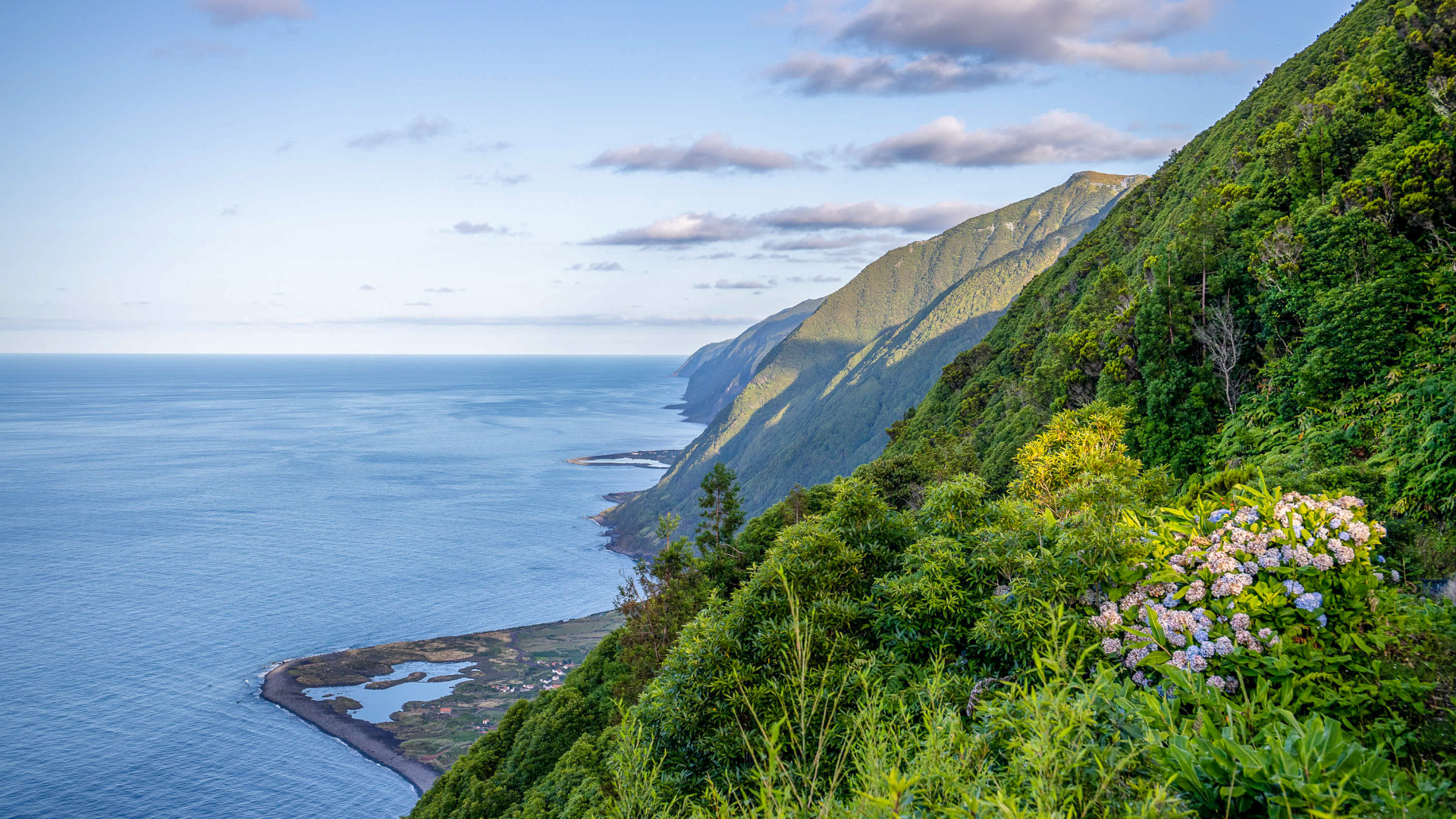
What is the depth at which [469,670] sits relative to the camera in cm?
8394

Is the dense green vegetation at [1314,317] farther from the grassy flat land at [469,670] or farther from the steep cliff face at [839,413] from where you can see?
the steep cliff face at [839,413]

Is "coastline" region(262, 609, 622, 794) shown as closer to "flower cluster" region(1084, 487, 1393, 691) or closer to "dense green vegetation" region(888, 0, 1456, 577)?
"dense green vegetation" region(888, 0, 1456, 577)

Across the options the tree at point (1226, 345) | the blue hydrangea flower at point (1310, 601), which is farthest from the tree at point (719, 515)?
the blue hydrangea flower at point (1310, 601)

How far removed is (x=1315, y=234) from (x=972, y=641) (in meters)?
31.7

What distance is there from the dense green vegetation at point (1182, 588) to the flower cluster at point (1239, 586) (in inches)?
1.3

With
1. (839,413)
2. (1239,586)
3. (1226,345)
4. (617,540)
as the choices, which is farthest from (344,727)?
(839,413)

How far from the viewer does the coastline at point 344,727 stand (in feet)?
213

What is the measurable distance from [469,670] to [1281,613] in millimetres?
89378

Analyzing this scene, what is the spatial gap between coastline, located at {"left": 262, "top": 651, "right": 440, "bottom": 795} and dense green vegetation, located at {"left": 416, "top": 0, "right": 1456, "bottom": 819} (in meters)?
29.0

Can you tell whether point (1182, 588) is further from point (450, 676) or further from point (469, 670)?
point (450, 676)

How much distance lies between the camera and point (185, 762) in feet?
216

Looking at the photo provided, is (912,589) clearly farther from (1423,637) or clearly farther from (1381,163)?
(1381,163)

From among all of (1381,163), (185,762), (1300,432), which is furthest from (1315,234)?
(185,762)

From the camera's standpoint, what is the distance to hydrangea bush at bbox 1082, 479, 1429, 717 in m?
6.98
